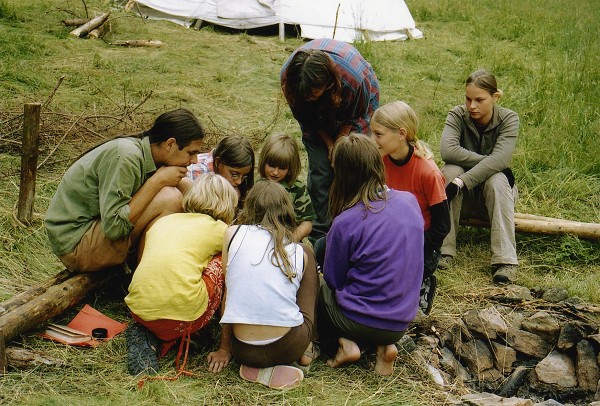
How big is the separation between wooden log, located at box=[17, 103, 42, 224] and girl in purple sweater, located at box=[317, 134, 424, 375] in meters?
2.13

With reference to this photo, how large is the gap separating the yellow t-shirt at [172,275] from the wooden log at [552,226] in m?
2.28

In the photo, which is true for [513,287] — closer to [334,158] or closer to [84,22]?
[334,158]

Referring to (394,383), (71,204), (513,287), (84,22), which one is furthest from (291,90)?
(84,22)

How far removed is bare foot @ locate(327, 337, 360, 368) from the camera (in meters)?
3.19

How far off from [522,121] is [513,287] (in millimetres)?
2835

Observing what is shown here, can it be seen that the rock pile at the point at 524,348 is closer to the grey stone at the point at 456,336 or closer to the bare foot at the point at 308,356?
the grey stone at the point at 456,336

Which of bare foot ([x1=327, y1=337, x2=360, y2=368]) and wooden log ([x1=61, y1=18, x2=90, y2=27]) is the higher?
wooden log ([x1=61, y1=18, x2=90, y2=27])

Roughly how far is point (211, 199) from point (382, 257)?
0.97 m

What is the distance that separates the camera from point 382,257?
3.07 metres

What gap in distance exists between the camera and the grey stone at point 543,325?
13.0 feet

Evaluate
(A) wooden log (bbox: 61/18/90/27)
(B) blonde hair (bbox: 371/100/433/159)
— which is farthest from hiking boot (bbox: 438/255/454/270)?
(A) wooden log (bbox: 61/18/90/27)

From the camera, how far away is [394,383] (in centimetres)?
323

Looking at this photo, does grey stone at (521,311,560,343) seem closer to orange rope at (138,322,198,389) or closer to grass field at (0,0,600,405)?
grass field at (0,0,600,405)

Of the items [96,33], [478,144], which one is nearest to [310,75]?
[478,144]
